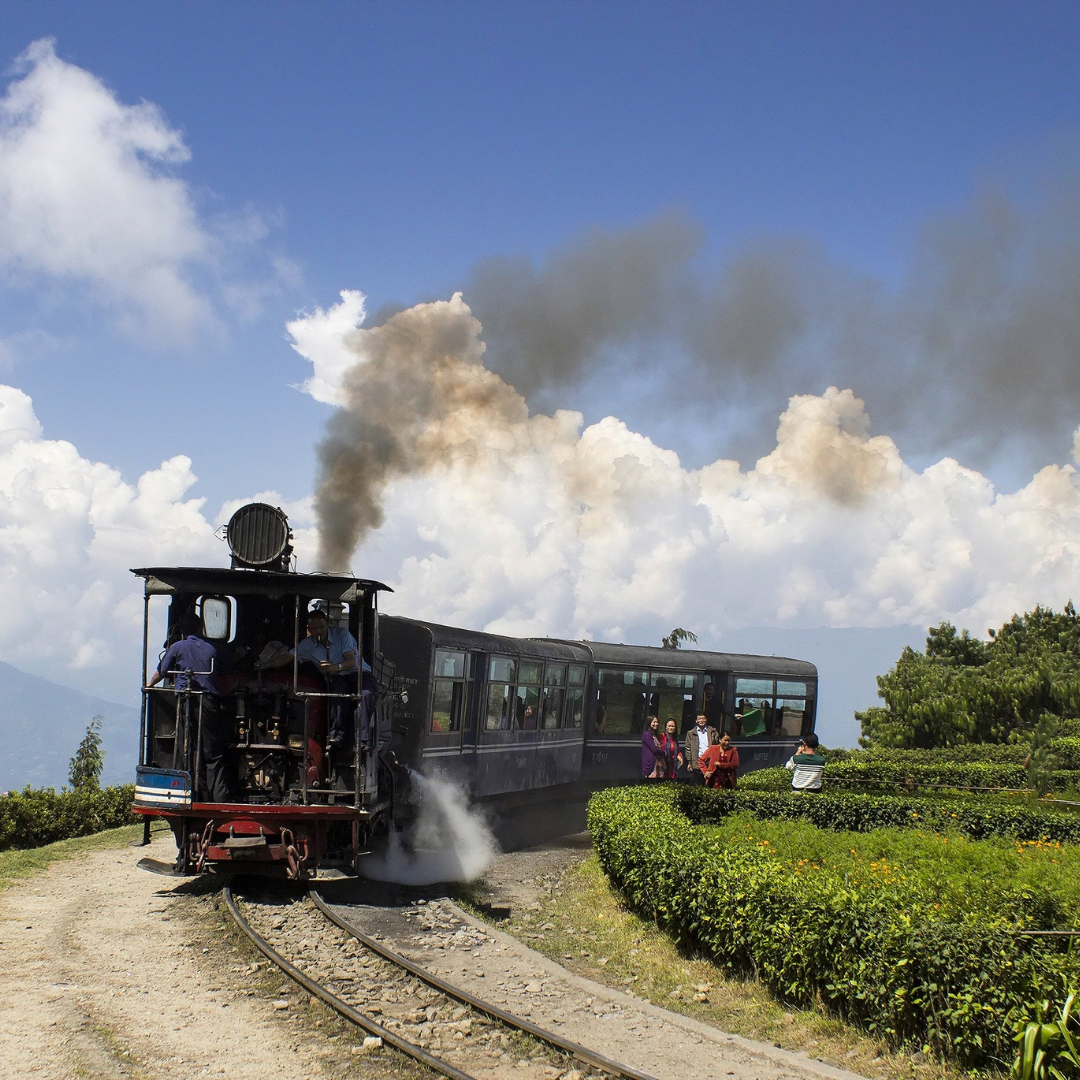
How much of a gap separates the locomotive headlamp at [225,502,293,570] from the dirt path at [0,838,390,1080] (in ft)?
13.0

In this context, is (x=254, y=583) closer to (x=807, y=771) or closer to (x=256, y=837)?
(x=256, y=837)

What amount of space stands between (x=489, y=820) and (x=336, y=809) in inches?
308

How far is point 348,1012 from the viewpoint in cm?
785

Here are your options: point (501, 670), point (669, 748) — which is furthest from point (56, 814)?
point (669, 748)

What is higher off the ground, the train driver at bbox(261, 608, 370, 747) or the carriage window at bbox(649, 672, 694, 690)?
the train driver at bbox(261, 608, 370, 747)

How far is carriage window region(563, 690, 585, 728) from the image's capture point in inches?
849

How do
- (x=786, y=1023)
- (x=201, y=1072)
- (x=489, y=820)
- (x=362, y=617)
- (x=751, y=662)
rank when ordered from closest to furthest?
1. (x=201, y=1072)
2. (x=786, y=1023)
3. (x=362, y=617)
4. (x=489, y=820)
5. (x=751, y=662)

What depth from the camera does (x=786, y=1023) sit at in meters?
8.20

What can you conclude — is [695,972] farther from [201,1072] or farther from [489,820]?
[489,820]

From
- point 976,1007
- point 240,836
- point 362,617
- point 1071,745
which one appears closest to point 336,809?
point 240,836

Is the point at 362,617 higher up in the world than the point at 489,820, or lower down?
higher up

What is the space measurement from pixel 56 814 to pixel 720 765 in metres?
11.2

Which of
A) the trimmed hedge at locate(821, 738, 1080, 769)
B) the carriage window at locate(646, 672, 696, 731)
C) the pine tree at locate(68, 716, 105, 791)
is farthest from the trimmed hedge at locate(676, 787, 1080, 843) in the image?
the pine tree at locate(68, 716, 105, 791)

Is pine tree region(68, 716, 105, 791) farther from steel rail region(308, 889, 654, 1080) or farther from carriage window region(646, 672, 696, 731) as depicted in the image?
steel rail region(308, 889, 654, 1080)
